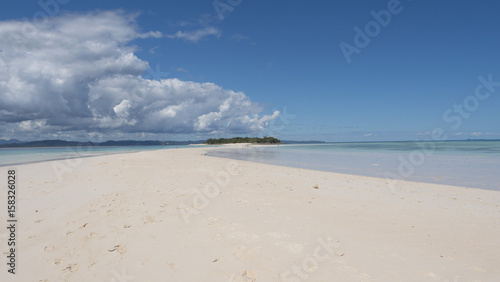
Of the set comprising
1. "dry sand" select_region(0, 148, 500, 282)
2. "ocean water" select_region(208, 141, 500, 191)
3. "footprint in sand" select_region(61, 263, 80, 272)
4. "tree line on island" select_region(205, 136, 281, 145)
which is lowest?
"footprint in sand" select_region(61, 263, 80, 272)

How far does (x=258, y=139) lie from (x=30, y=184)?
133m

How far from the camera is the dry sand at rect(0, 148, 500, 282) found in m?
4.03

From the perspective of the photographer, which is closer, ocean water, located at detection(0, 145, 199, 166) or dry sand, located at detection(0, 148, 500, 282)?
dry sand, located at detection(0, 148, 500, 282)

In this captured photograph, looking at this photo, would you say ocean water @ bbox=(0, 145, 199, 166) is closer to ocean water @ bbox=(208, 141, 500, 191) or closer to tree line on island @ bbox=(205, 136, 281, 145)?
ocean water @ bbox=(208, 141, 500, 191)

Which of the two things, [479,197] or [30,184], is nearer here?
[479,197]

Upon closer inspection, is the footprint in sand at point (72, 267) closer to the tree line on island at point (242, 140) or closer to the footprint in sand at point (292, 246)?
the footprint in sand at point (292, 246)

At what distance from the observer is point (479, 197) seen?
9281mm

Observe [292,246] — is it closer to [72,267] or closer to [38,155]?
[72,267]

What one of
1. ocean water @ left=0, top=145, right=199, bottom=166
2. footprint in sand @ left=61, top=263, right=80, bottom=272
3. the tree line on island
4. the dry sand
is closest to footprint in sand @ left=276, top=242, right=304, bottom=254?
the dry sand

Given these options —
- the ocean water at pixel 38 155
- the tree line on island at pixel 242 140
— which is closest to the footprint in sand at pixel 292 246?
the ocean water at pixel 38 155

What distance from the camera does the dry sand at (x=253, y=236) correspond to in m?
4.03

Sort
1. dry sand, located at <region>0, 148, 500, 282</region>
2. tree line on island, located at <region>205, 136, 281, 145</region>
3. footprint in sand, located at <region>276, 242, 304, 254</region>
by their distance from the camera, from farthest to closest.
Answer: tree line on island, located at <region>205, 136, 281, 145</region> < footprint in sand, located at <region>276, 242, 304, 254</region> < dry sand, located at <region>0, 148, 500, 282</region>

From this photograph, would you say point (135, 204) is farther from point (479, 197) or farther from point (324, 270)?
point (479, 197)

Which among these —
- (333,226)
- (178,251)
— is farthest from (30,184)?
(333,226)
